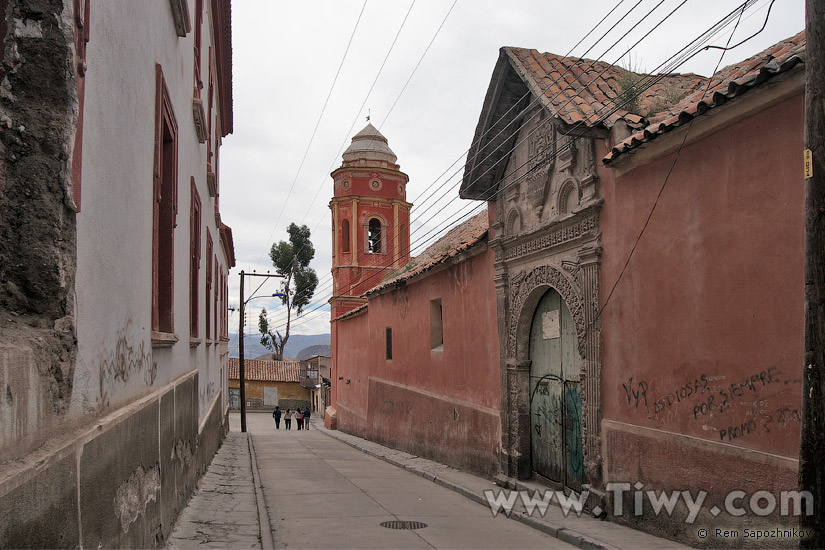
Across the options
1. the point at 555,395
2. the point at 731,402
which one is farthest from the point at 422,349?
the point at 731,402

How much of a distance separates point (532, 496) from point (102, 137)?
8497mm

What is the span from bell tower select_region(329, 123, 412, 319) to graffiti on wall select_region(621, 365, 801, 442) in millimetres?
26812

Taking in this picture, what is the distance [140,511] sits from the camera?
16.4ft

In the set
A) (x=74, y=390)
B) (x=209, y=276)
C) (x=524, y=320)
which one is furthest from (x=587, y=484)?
(x=209, y=276)

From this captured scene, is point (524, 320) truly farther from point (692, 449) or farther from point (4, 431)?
point (4, 431)

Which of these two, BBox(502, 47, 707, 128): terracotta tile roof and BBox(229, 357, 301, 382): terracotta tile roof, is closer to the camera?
BBox(502, 47, 707, 128): terracotta tile roof

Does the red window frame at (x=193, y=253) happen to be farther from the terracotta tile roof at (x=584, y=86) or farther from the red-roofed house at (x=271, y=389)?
the red-roofed house at (x=271, y=389)

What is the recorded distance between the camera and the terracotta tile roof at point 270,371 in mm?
59134

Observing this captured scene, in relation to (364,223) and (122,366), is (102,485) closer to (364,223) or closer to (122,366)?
(122,366)

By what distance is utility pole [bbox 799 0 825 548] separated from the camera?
153 inches

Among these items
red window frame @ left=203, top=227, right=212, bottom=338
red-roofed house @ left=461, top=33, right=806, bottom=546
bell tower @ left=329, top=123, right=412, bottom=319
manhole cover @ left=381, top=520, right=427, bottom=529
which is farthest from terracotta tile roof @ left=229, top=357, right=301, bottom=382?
manhole cover @ left=381, top=520, right=427, bottom=529

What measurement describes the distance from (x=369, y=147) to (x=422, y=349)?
70.9ft

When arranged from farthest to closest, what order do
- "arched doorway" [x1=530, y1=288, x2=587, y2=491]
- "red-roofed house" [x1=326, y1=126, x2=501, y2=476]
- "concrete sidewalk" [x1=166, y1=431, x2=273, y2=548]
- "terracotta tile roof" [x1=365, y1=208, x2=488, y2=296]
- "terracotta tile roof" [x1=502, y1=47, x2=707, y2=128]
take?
"terracotta tile roof" [x1=365, y1=208, x2=488, y2=296] < "red-roofed house" [x1=326, y1=126, x2=501, y2=476] < "arched doorway" [x1=530, y1=288, x2=587, y2=491] < "terracotta tile roof" [x1=502, y1=47, x2=707, y2=128] < "concrete sidewalk" [x1=166, y1=431, x2=273, y2=548]

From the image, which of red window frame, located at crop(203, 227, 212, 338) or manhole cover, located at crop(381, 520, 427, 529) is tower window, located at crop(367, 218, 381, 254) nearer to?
red window frame, located at crop(203, 227, 212, 338)
